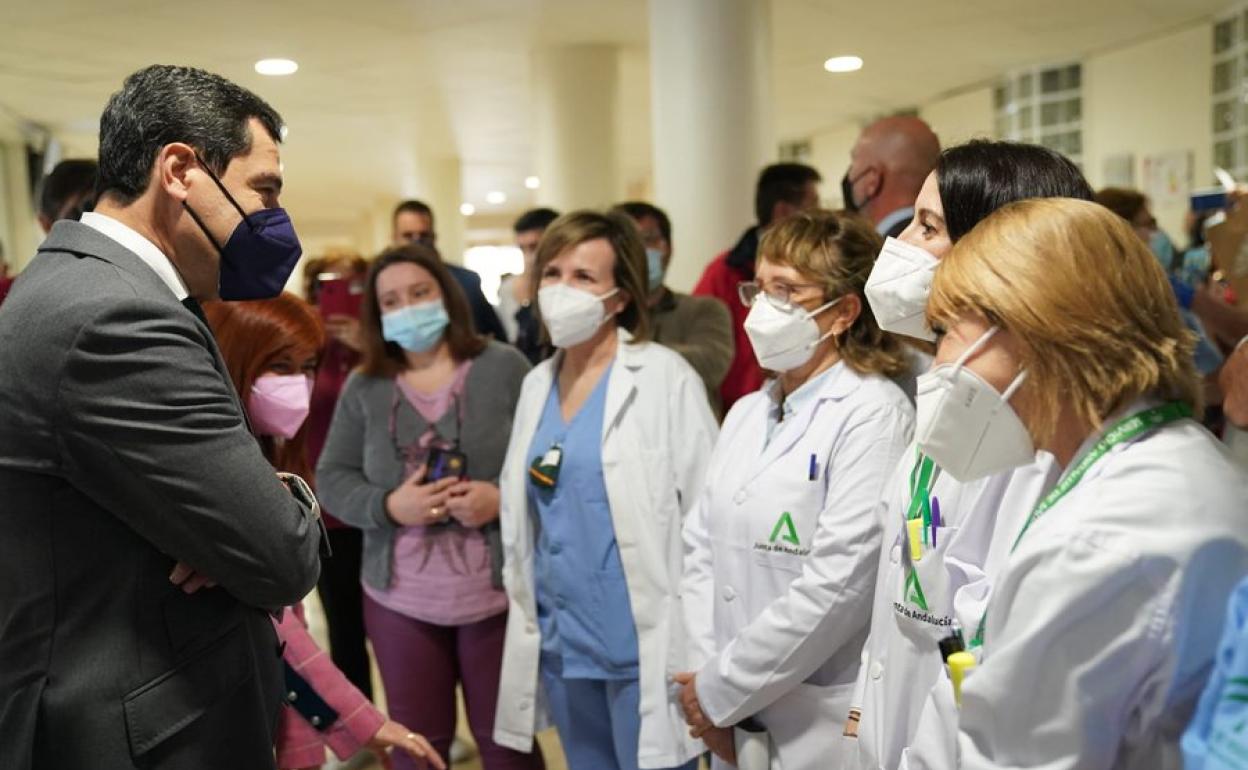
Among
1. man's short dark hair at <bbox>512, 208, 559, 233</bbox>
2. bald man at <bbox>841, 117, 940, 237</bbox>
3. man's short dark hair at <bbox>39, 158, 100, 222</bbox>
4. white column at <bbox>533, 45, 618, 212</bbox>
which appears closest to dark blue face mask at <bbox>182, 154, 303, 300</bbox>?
man's short dark hair at <bbox>39, 158, 100, 222</bbox>

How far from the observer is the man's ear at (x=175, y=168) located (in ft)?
4.84

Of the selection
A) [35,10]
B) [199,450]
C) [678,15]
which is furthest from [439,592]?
[35,10]

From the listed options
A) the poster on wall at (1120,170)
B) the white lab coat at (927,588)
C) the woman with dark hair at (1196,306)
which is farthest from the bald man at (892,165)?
the poster on wall at (1120,170)

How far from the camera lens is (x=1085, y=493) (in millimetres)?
1093

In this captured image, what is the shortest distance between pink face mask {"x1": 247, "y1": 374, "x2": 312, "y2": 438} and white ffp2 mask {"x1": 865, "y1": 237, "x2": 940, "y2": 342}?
3.85 ft

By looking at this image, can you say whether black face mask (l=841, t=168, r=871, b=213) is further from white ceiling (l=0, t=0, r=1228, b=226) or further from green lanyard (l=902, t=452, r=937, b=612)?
white ceiling (l=0, t=0, r=1228, b=226)

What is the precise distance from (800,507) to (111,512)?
3.97 ft

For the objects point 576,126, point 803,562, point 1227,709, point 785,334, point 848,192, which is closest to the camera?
point 1227,709

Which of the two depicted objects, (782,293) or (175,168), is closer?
(175,168)

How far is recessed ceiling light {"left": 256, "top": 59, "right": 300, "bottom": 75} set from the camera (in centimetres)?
637

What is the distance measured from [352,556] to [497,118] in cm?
589

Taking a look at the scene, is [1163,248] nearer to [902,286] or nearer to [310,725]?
[902,286]

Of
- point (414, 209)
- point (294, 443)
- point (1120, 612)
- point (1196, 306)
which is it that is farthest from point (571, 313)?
point (414, 209)

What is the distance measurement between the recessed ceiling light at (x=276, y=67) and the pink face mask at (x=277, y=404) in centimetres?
488
